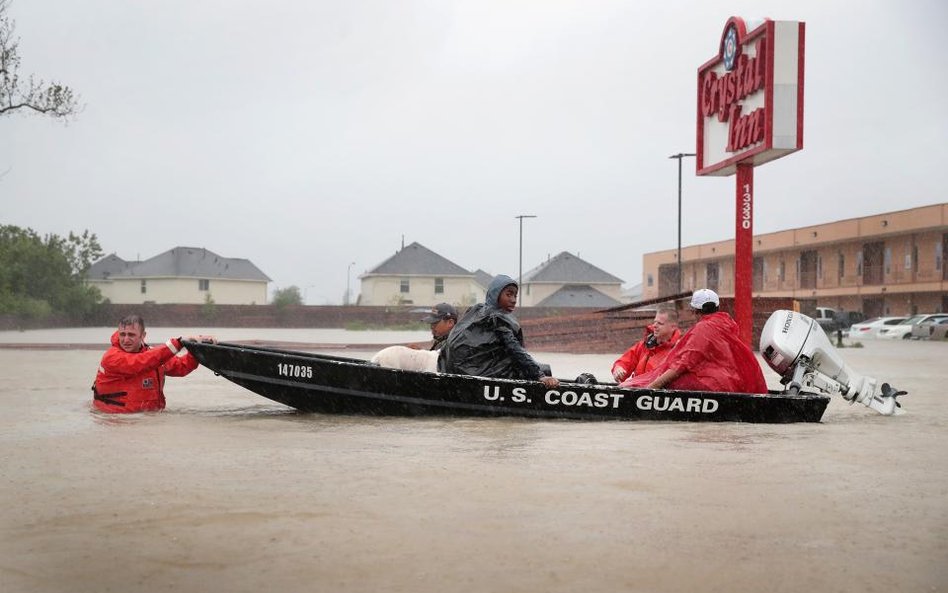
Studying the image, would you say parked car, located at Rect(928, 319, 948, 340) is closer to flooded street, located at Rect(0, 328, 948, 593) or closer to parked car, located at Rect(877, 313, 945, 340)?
parked car, located at Rect(877, 313, 945, 340)

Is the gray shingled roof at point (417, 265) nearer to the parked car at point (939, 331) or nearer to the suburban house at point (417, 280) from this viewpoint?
the suburban house at point (417, 280)

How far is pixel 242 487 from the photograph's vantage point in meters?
5.79

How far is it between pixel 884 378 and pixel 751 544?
49.5 feet

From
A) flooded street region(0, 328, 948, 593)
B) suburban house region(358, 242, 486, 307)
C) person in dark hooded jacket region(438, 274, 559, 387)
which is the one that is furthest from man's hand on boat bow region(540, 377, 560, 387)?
suburban house region(358, 242, 486, 307)

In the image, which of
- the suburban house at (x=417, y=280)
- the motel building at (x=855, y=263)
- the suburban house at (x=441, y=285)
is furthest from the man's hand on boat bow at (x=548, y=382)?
the suburban house at (x=417, y=280)

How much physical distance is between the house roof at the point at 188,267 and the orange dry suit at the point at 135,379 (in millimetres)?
69023

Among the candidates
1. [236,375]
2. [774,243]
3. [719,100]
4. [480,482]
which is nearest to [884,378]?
[719,100]

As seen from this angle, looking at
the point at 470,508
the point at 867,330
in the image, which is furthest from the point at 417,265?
the point at 470,508

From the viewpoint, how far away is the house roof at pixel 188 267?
7738 centimetres

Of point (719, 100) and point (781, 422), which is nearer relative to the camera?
point (781, 422)

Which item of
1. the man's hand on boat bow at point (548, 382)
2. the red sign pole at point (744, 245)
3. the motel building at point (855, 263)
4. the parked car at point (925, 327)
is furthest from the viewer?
the motel building at point (855, 263)

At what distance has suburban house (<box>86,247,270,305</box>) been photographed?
253 feet

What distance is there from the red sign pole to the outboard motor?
551 cm

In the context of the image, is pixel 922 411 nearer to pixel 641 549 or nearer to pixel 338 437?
pixel 338 437
